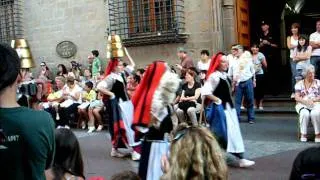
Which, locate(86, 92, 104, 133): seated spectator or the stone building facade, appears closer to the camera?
locate(86, 92, 104, 133): seated spectator

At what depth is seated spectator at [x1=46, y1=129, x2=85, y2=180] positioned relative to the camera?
3555 mm

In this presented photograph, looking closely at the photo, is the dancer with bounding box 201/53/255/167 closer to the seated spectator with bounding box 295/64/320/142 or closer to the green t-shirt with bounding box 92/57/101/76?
the seated spectator with bounding box 295/64/320/142

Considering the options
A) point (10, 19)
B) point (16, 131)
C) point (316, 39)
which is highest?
point (10, 19)

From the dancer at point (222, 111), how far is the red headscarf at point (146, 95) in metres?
1.47

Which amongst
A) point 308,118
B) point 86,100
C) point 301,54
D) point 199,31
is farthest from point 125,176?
point 199,31

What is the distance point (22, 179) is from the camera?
8.63 ft

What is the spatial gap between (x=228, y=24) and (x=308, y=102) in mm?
4766

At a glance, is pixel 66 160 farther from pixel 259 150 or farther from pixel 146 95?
pixel 259 150

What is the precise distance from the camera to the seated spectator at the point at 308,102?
8.93m

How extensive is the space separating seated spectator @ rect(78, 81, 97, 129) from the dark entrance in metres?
4.87

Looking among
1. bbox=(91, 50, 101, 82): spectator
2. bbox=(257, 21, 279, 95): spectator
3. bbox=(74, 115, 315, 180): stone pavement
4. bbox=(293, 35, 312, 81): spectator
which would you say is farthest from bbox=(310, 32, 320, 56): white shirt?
bbox=(91, 50, 101, 82): spectator

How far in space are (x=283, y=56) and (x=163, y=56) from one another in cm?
496

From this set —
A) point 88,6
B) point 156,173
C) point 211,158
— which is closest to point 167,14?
point 88,6

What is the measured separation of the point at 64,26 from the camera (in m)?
16.2
